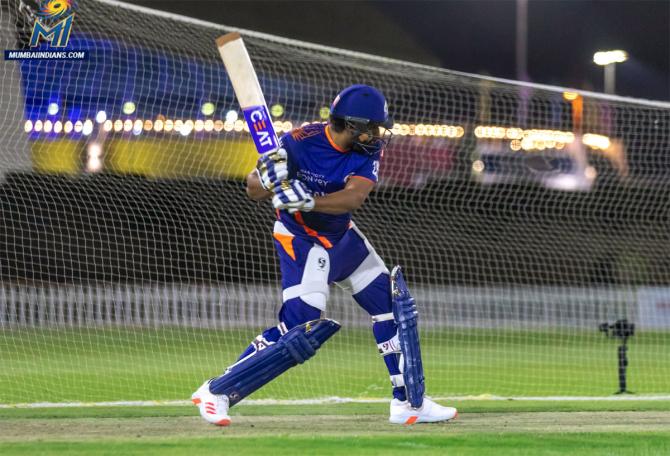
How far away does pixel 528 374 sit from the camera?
13.1m

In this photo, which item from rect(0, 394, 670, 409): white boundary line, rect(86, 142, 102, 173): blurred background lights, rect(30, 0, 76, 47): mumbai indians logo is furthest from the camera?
rect(86, 142, 102, 173): blurred background lights

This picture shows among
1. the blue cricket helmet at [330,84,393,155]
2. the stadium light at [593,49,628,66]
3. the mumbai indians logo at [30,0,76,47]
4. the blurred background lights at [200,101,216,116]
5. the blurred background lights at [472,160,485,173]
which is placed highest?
the stadium light at [593,49,628,66]

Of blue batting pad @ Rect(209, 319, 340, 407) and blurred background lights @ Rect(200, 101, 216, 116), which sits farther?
blurred background lights @ Rect(200, 101, 216, 116)

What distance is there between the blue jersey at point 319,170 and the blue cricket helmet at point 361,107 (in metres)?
0.20

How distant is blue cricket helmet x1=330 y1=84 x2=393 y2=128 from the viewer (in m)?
6.35

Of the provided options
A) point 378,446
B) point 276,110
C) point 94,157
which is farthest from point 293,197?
point 94,157

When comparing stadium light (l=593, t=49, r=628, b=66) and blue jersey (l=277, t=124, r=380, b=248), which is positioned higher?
stadium light (l=593, t=49, r=628, b=66)

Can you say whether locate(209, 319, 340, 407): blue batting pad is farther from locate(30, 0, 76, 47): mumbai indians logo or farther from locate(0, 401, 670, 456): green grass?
locate(30, 0, 76, 47): mumbai indians logo

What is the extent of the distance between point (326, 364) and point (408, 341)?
7.26m

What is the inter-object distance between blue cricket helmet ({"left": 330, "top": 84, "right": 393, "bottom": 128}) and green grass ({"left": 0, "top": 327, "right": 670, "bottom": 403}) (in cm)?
418

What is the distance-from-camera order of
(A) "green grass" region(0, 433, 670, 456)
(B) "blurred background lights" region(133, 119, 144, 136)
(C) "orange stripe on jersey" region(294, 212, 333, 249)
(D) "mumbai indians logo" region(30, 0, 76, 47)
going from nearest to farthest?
(A) "green grass" region(0, 433, 670, 456) → (C) "orange stripe on jersey" region(294, 212, 333, 249) → (D) "mumbai indians logo" region(30, 0, 76, 47) → (B) "blurred background lights" region(133, 119, 144, 136)

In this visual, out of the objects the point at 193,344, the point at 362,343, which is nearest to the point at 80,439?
the point at 193,344

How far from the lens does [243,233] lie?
23.6 meters

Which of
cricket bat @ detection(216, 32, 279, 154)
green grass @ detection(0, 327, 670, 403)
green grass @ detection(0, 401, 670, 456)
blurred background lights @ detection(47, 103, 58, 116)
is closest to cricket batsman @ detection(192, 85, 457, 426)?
cricket bat @ detection(216, 32, 279, 154)
